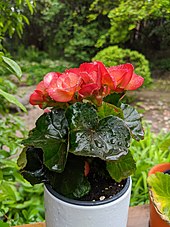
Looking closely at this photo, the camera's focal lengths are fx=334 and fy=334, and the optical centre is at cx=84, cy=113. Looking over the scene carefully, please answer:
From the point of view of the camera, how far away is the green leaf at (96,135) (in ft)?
1.44

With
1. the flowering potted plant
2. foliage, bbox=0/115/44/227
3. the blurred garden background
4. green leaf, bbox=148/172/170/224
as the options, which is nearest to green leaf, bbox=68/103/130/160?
the flowering potted plant

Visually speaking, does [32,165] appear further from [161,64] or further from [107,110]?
[161,64]

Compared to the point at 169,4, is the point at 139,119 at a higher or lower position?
lower

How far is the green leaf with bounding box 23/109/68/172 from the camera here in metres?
0.46

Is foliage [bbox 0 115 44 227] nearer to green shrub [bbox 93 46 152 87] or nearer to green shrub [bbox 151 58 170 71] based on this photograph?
green shrub [bbox 93 46 152 87]

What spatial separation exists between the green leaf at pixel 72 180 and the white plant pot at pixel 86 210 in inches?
0.4

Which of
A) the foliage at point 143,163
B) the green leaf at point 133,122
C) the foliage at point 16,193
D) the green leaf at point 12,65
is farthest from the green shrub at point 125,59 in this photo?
the green leaf at point 133,122

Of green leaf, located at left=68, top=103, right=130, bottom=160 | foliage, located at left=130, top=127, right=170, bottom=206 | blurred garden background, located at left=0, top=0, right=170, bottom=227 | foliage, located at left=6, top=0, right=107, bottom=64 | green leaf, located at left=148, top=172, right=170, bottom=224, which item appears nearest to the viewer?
green leaf, located at left=68, top=103, right=130, bottom=160

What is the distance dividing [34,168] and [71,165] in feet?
0.21

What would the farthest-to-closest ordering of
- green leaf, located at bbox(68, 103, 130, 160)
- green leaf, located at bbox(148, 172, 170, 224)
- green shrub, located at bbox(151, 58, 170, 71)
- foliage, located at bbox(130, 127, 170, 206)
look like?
green shrub, located at bbox(151, 58, 170, 71) → foliage, located at bbox(130, 127, 170, 206) → green leaf, located at bbox(148, 172, 170, 224) → green leaf, located at bbox(68, 103, 130, 160)

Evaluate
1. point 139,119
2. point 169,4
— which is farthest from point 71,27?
point 139,119

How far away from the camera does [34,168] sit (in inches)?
20.2

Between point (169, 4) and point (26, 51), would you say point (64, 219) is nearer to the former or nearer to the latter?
point (169, 4)

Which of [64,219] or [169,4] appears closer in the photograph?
[64,219]
